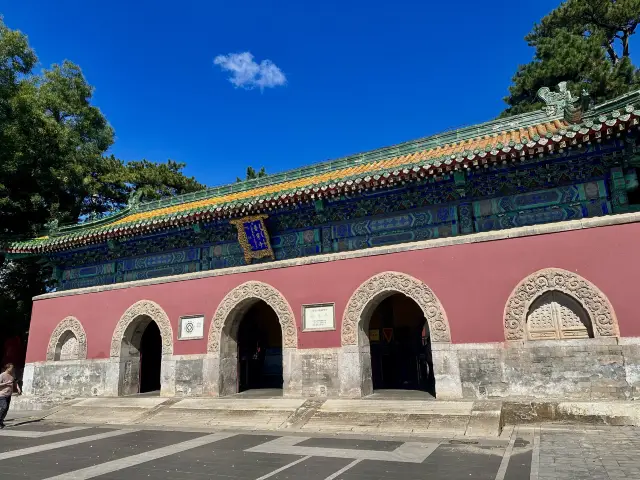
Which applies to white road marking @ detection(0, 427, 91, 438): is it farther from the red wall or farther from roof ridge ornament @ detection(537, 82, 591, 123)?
roof ridge ornament @ detection(537, 82, 591, 123)

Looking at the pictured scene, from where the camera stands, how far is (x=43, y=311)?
13.1m

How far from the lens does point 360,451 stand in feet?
19.4

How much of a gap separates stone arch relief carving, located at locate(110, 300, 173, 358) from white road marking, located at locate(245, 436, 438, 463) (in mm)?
5253

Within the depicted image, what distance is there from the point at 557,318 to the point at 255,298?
241 inches

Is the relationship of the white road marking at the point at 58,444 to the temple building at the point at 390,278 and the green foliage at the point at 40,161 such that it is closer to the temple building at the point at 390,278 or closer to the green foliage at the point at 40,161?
the temple building at the point at 390,278

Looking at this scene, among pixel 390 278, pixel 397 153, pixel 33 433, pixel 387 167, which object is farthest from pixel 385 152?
pixel 33 433

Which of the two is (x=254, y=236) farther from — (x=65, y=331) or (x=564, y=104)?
(x=564, y=104)

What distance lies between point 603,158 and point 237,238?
7.90 meters

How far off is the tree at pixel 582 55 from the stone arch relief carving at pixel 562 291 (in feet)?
38.4

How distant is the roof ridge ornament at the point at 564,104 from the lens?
848 centimetres

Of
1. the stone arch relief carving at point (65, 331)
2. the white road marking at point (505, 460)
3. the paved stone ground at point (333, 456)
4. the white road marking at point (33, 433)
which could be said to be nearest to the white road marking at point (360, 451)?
the paved stone ground at point (333, 456)

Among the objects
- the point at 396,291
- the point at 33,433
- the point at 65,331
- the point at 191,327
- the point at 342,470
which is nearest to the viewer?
the point at 342,470

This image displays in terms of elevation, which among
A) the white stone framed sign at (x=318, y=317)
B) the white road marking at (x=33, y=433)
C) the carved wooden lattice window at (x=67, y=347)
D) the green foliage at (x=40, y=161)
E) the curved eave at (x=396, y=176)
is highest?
the green foliage at (x=40, y=161)

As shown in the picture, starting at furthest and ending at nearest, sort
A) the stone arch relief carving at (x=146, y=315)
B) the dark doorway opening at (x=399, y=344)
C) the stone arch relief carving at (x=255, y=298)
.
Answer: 1. the dark doorway opening at (x=399, y=344)
2. the stone arch relief carving at (x=146, y=315)
3. the stone arch relief carving at (x=255, y=298)
